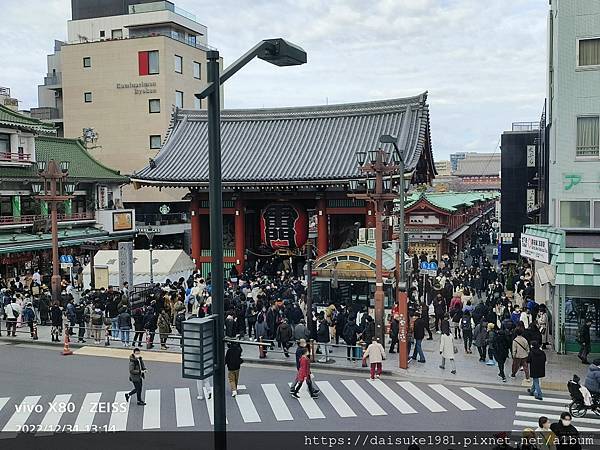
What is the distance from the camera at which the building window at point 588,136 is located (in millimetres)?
21766

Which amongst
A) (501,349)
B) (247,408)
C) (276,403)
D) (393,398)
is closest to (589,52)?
(501,349)

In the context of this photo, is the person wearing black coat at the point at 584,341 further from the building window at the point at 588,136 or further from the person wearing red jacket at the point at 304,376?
the person wearing red jacket at the point at 304,376

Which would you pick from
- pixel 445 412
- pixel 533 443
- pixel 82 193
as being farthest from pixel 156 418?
pixel 82 193

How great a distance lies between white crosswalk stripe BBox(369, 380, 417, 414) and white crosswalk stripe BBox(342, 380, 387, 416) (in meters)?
0.43

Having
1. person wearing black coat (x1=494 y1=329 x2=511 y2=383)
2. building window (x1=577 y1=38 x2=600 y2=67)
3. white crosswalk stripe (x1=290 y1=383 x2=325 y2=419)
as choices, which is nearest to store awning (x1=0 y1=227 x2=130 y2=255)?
white crosswalk stripe (x1=290 y1=383 x2=325 y2=419)

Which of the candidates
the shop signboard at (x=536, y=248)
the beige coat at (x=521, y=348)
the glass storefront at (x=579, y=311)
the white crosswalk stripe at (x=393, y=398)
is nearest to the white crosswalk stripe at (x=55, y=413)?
the white crosswalk stripe at (x=393, y=398)

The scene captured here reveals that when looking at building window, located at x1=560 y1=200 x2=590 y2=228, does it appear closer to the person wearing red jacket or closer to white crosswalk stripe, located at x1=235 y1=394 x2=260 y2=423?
the person wearing red jacket

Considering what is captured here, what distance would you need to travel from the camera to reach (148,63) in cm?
5903

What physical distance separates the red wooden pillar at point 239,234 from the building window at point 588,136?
20.8m

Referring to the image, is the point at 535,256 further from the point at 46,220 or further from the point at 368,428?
the point at 46,220

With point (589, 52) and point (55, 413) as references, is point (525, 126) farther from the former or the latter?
point (55, 413)

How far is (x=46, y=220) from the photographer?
41.2 meters

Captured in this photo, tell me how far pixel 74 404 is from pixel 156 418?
262 cm

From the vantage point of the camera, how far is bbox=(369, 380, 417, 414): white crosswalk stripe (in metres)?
15.4
